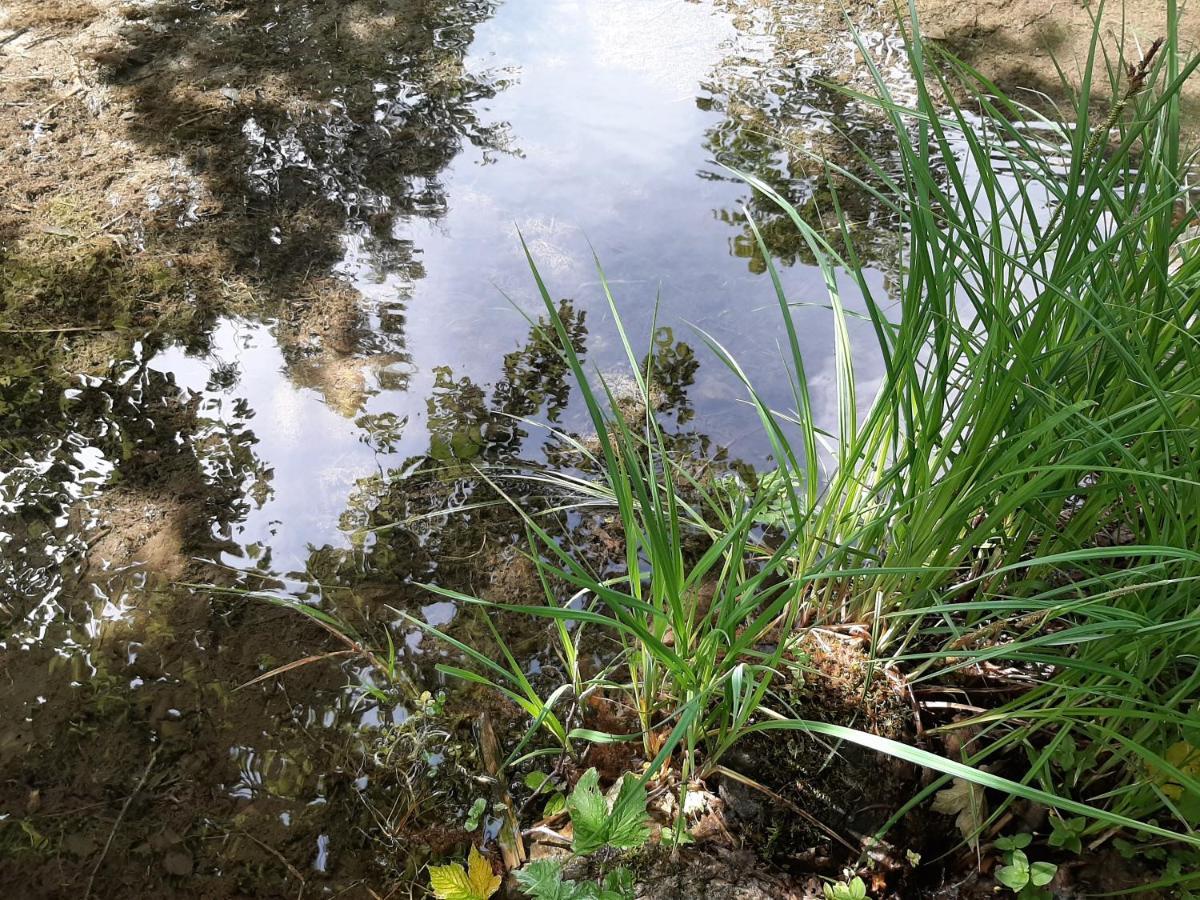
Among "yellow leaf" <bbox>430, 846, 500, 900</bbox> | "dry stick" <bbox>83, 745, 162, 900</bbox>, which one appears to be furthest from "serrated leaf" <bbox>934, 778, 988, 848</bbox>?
"dry stick" <bbox>83, 745, 162, 900</bbox>

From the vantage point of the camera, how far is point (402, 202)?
268 cm

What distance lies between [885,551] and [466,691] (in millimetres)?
830

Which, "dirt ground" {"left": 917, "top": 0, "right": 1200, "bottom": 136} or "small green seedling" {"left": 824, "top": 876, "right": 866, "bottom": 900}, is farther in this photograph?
"dirt ground" {"left": 917, "top": 0, "right": 1200, "bottom": 136}

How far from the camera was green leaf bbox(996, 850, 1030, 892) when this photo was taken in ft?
3.93

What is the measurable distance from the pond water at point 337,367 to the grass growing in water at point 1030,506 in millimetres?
452

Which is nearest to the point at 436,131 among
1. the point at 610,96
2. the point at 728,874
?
the point at 610,96

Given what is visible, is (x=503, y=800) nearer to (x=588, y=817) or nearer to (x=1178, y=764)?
(x=588, y=817)

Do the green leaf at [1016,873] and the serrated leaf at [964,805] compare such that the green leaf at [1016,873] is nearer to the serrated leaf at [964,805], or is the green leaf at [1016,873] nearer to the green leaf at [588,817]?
the serrated leaf at [964,805]

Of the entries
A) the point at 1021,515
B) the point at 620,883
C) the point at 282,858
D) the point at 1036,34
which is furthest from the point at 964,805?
the point at 1036,34

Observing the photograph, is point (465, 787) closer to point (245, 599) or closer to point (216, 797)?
point (216, 797)

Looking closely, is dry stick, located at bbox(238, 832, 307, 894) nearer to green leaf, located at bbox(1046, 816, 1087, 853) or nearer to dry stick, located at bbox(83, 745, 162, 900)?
dry stick, located at bbox(83, 745, 162, 900)

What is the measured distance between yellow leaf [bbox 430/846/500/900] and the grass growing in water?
24 cm

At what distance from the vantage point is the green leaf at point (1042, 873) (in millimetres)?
1186

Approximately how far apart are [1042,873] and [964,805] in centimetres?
16
